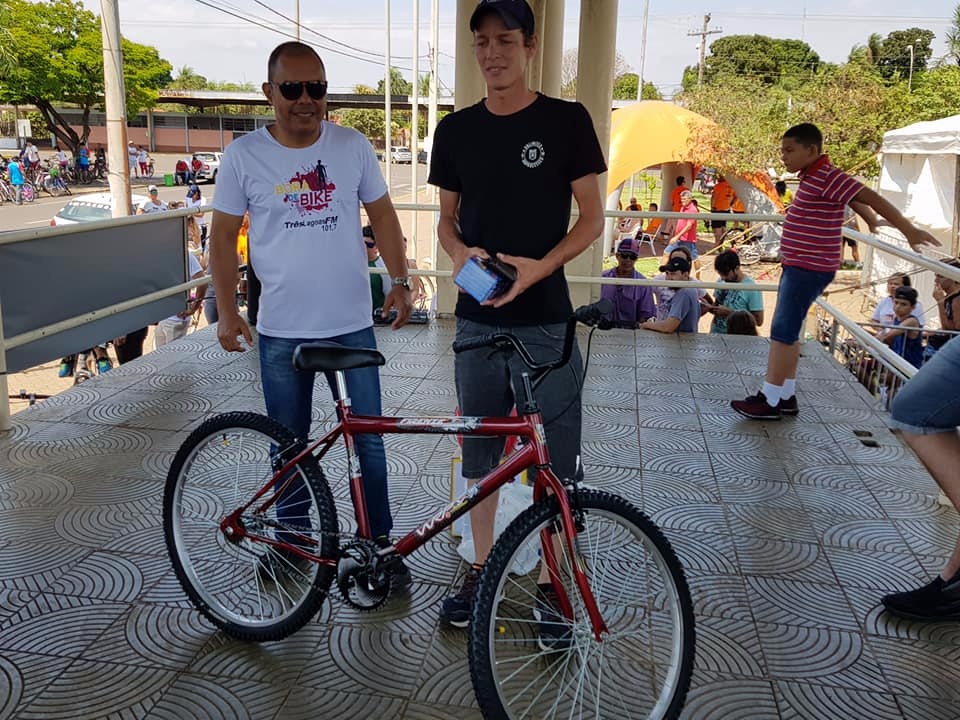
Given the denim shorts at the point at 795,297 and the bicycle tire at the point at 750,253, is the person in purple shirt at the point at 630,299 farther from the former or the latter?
the bicycle tire at the point at 750,253

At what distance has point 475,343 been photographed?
262cm

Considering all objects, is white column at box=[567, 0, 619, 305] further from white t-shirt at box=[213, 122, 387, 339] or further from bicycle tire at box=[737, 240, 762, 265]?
bicycle tire at box=[737, 240, 762, 265]

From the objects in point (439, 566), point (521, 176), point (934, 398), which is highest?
point (521, 176)

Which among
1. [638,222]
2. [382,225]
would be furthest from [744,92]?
[382,225]

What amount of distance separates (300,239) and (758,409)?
3.61 m

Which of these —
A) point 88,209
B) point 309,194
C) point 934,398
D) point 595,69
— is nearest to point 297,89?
point 309,194

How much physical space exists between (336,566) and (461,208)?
130 cm

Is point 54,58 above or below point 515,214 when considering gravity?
above

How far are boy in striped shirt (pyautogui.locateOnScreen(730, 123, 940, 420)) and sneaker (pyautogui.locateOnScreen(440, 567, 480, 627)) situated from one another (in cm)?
306

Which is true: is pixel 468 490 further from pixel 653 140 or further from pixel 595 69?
pixel 653 140

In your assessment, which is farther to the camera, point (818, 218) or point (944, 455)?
point (818, 218)

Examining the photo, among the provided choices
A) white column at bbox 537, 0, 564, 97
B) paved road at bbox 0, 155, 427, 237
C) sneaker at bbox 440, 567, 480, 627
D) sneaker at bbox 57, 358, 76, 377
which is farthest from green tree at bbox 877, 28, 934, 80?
sneaker at bbox 440, 567, 480, 627

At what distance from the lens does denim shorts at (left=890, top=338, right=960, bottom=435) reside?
3.03 m

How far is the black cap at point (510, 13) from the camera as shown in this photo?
264 centimetres
